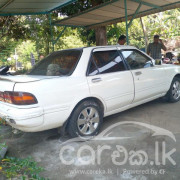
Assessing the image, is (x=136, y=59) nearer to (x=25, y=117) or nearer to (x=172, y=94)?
(x=172, y=94)

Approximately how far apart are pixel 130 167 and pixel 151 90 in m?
2.27

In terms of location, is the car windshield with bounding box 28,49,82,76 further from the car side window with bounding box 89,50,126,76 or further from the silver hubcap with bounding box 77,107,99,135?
the silver hubcap with bounding box 77,107,99,135

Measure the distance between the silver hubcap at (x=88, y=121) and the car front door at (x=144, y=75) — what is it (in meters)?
1.09

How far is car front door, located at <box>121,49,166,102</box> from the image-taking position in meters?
4.14

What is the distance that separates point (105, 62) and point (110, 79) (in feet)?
1.14

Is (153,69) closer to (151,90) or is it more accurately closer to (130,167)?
(151,90)

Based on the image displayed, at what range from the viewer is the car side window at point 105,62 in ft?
11.6

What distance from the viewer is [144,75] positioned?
4.28m

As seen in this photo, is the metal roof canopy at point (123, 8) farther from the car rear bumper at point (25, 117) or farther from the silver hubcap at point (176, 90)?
the car rear bumper at point (25, 117)

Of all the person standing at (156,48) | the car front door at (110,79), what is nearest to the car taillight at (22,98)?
the car front door at (110,79)

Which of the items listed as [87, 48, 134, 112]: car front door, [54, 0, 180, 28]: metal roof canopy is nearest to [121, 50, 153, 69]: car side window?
[87, 48, 134, 112]: car front door

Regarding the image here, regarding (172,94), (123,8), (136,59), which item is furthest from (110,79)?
(123,8)

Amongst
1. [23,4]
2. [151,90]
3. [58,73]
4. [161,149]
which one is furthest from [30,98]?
[23,4]

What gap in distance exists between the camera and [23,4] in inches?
257
